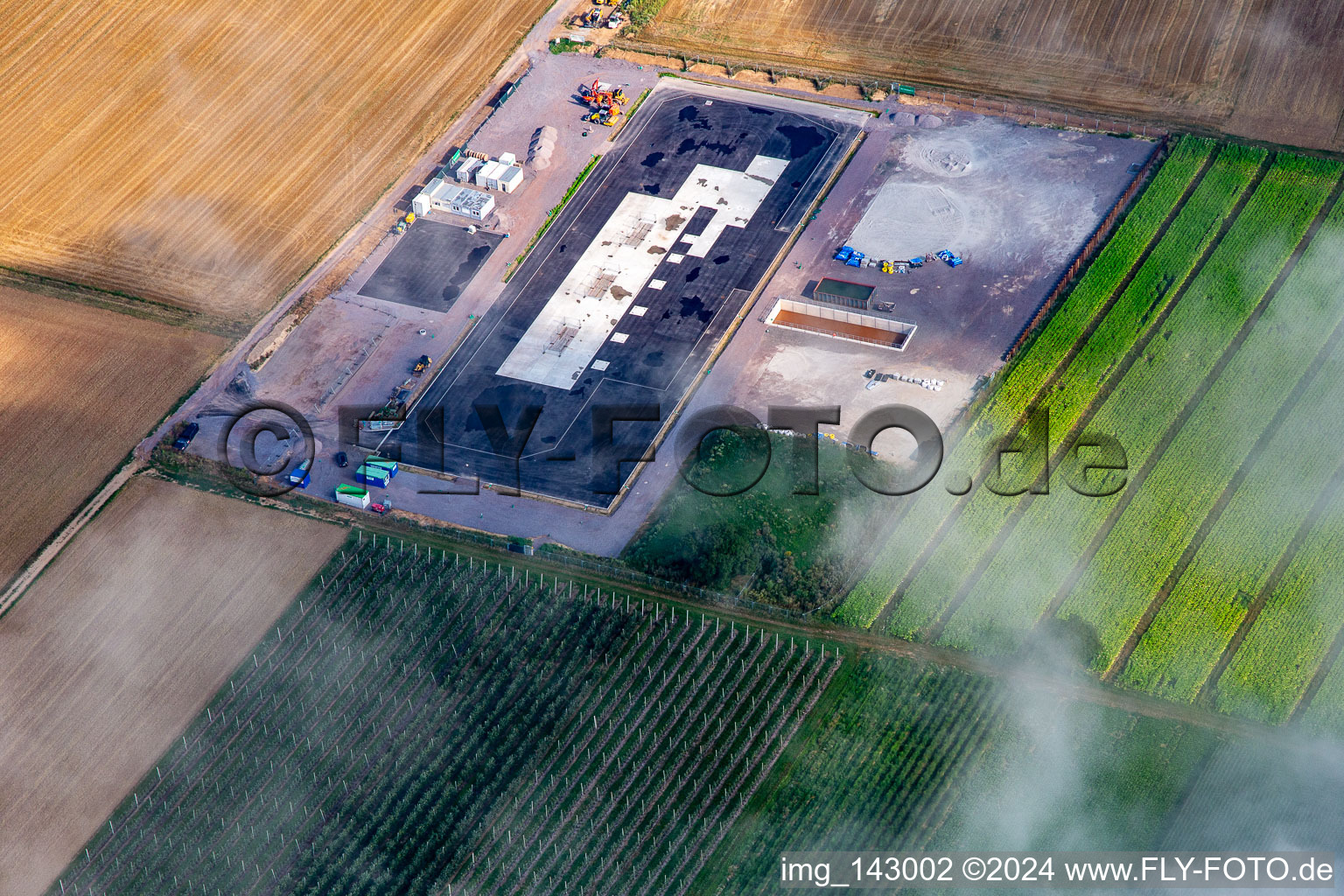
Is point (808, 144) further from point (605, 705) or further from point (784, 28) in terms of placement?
point (605, 705)

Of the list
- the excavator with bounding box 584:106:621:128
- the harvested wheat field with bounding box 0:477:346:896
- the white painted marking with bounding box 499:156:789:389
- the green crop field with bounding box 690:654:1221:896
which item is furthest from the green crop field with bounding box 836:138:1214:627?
the excavator with bounding box 584:106:621:128

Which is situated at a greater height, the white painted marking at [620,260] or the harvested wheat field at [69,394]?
the white painted marking at [620,260]

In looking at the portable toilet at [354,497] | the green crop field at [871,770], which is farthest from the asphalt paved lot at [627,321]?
the green crop field at [871,770]

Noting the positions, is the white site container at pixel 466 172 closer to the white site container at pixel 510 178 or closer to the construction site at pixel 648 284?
the construction site at pixel 648 284

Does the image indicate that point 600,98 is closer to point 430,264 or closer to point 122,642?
point 430,264

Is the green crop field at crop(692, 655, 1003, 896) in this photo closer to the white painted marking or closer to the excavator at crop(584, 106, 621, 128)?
the white painted marking

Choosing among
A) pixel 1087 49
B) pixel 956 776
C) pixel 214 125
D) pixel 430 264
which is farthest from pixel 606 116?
pixel 956 776
